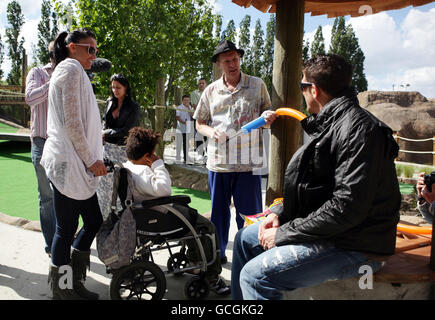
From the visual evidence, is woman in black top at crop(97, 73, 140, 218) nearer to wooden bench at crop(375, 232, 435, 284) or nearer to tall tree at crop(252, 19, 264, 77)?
wooden bench at crop(375, 232, 435, 284)

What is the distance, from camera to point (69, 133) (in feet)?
8.23

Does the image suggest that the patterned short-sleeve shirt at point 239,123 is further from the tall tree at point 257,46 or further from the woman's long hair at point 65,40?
the tall tree at point 257,46

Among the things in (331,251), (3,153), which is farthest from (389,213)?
(3,153)

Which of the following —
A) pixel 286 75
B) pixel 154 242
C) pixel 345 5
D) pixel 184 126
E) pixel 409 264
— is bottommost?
pixel 154 242

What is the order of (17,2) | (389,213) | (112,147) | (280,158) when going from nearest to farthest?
(389,213), (280,158), (112,147), (17,2)

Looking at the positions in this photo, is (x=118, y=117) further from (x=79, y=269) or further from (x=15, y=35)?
(x=15, y=35)

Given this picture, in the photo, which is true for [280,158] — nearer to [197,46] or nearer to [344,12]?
[344,12]

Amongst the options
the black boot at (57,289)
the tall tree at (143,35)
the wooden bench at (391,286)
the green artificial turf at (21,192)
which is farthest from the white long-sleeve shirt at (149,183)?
the tall tree at (143,35)

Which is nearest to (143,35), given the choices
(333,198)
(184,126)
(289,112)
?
(184,126)

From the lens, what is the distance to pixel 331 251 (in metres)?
1.87

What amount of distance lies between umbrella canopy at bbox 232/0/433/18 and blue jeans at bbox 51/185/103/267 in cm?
191

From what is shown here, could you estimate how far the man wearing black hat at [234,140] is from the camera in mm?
3225

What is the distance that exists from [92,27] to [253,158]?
5.40 metres

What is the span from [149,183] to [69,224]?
60 cm
